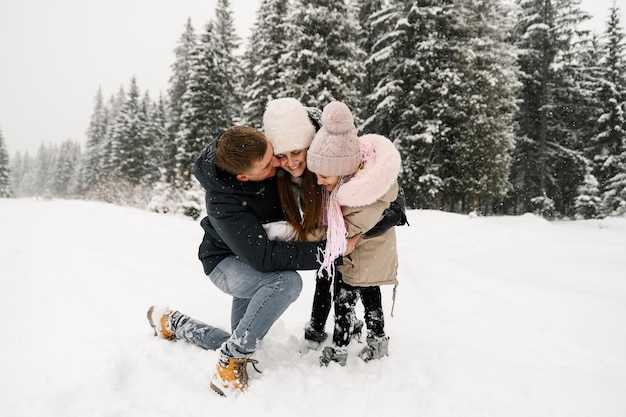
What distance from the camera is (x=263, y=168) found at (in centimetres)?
224

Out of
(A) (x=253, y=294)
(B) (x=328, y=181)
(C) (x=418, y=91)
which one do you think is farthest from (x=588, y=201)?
(A) (x=253, y=294)

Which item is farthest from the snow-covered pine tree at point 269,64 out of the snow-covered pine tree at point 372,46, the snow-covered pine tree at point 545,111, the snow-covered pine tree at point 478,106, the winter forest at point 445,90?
the snow-covered pine tree at point 545,111

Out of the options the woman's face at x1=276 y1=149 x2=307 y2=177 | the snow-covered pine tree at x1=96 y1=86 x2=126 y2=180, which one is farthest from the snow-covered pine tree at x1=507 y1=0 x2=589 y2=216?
the snow-covered pine tree at x1=96 y1=86 x2=126 y2=180

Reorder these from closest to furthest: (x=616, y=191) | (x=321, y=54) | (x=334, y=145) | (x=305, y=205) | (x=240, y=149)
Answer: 1. (x=240, y=149)
2. (x=334, y=145)
3. (x=305, y=205)
4. (x=321, y=54)
5. (x=616, y=191)

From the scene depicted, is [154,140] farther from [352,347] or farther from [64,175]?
[64,175]

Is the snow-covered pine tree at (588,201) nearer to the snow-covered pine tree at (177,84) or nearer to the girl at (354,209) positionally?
the girl at (354,209)

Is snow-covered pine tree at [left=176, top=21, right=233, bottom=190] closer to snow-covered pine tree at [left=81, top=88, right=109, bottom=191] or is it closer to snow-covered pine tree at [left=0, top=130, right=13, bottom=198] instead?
snow-covered pine tree at [left=81, top=88, right=109, bottom=191]

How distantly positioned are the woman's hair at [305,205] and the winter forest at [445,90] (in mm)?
10919

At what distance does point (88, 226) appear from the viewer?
A: 24.1 feet

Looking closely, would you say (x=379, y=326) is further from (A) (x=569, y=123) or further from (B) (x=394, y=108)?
(A) (x=569, y=123)

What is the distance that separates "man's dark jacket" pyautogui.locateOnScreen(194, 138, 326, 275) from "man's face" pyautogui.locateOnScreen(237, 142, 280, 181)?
0.23 ft

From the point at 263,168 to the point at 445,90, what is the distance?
13.5 meters

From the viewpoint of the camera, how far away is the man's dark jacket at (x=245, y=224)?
7.31 ft

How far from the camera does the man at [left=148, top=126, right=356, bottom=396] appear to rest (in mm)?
2174
